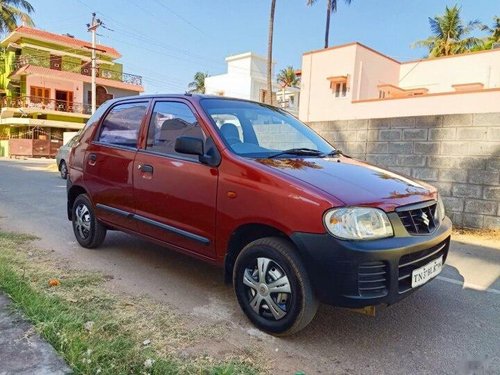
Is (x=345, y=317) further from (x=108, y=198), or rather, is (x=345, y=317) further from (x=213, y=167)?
(x=108, y=198)

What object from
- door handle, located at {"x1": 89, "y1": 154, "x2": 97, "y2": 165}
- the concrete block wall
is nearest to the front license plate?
door handle, located at {"x1": 89, "y1": 154, "x2": 97, "y2": 165}

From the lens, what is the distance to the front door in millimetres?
3387

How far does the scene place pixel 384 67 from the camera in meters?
20.9

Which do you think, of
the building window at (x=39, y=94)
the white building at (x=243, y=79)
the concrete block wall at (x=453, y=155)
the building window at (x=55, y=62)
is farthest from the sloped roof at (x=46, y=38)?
the concrete block wall at (x=453, y=155)

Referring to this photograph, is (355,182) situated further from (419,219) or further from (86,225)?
(86,225)

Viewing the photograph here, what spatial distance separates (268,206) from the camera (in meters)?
2.90

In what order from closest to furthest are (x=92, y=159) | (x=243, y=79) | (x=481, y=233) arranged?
(x=92, y=159)
(x=481, y=233)
(x=243, y=79)

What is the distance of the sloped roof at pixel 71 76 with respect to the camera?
36250 millimetres

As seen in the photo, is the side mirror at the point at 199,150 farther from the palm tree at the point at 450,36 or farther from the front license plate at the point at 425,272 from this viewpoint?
the palm tree at the point at 450,36

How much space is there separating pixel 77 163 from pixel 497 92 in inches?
505

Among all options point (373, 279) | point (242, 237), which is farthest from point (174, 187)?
point (373, 279)

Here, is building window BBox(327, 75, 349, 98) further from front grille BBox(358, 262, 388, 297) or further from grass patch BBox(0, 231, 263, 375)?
front grille BBox(358, 262, 388, 297)

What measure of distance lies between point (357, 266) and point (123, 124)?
303 cm

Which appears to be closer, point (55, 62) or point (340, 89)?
point (340, 89)
